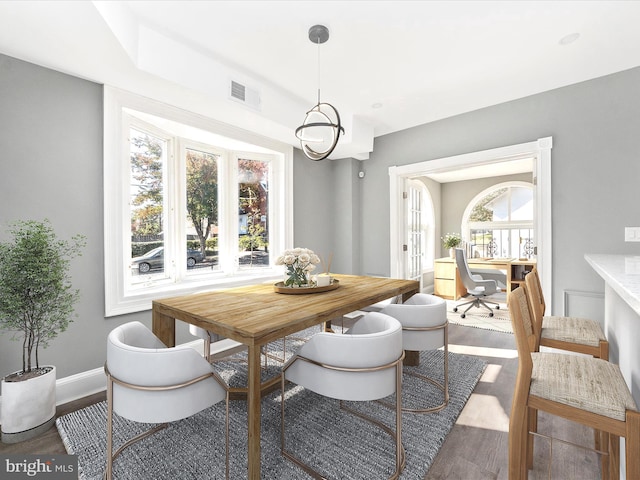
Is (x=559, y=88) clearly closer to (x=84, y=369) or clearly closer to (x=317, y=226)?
(x=317, y=226)

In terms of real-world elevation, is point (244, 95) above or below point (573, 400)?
above

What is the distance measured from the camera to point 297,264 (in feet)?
7.40

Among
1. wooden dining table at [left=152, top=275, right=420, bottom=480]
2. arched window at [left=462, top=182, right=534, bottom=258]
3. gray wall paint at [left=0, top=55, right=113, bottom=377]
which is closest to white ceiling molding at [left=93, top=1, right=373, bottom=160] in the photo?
gray wall paint at [left=0, top=55, right=113, bottom=377]

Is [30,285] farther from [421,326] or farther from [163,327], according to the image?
[421,326]

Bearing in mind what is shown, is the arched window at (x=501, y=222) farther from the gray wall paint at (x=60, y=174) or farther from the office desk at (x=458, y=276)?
the gray wall paint at (x=60, y=174)

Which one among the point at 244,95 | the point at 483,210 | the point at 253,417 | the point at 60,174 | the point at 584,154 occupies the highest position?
the point at 244,95

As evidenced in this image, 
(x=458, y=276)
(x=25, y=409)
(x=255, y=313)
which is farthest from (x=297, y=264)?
(x=458, y=276)

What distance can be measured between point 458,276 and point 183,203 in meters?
4.72

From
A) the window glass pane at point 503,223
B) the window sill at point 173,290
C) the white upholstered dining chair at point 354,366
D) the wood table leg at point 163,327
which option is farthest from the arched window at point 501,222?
the wood table leg at point 163,327

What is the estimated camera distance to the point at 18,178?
6.69 feet

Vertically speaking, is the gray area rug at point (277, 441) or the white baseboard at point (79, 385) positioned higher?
the white baseboard at point (79, 385)

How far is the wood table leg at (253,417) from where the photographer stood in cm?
133

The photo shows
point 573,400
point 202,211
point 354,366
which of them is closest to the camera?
point 573,400

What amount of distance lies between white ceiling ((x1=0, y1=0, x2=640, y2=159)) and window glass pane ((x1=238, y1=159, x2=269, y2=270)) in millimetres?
767
